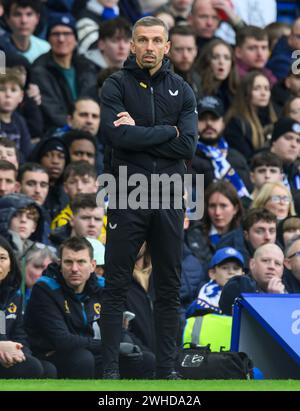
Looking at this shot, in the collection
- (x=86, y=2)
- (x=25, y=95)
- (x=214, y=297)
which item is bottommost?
(x=214, y=297)

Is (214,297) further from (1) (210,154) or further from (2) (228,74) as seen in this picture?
(2) (228,74)

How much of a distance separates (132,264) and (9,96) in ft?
17.9

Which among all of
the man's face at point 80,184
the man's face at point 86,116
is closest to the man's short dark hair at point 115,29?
the man's face at point 86,116

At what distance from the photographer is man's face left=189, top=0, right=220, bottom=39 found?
59.7 feet

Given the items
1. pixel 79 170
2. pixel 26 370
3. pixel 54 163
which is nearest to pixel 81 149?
pixel 54 163

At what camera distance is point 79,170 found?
14242 millimetres

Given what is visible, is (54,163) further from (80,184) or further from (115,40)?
(115,40)

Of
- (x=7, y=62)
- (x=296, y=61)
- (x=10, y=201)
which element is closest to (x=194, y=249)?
(x=10, y=201)

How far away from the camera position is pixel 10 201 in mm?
12930

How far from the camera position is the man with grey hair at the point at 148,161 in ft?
31.2

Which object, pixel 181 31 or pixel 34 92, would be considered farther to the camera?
pixel 181 31

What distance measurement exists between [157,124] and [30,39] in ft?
24.3

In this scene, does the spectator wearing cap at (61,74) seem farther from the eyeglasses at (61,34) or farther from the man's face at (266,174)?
the man's face at (266,174)

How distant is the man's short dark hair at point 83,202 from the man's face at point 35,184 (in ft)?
1.42
